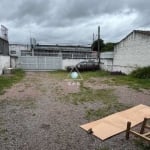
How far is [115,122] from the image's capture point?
497 cm

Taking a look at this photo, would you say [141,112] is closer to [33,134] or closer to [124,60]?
[33,134]

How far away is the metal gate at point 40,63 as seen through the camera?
22.7m

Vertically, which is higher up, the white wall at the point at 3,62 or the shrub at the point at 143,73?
the white wall at the point at 3,62

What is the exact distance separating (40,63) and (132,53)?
1092cm

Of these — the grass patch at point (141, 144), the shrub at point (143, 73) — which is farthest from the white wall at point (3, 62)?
the grass patch at point (141, 144)

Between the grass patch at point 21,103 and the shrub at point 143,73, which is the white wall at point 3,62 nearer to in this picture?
the grass patch at point 21,103

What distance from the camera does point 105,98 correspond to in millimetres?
7793

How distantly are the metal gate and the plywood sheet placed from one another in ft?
57.9

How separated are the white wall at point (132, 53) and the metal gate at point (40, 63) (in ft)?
22.9

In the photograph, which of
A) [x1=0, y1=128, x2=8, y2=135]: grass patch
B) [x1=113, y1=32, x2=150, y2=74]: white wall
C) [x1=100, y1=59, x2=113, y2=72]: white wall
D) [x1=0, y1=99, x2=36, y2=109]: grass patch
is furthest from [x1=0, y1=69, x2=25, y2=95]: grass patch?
[x1=100, y1=59, x2=113, y2=72]: white wall

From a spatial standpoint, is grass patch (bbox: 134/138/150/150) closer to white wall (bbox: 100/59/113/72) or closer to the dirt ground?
the dirt ground

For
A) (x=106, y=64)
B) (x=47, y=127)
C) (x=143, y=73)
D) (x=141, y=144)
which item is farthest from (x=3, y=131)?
(x=106, y=64)

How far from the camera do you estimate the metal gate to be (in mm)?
22672

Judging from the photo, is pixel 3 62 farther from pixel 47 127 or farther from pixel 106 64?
pixel 47 127
